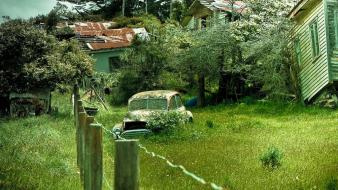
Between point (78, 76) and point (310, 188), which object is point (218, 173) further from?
point (78, 76)

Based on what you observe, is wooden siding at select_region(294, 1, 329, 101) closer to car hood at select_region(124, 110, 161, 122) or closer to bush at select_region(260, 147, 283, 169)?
car hood at select_region(124, 110, 161, 122)

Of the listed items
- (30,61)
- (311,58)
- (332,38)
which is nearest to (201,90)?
(311,58)

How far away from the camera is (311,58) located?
2397 centimetres

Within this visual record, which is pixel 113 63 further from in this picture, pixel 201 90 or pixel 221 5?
pixel 201 90

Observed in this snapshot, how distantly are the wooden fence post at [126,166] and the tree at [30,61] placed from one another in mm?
21209

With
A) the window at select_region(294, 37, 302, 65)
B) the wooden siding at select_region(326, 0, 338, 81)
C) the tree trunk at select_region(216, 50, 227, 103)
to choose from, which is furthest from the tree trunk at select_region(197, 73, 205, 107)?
the wooden siding at select_region(326, 0, 338, 81)

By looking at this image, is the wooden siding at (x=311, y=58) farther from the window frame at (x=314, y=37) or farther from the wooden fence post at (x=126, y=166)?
the wooden fence post at (x=126, y=166)

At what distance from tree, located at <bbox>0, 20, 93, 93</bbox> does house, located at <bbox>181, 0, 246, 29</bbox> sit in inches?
514

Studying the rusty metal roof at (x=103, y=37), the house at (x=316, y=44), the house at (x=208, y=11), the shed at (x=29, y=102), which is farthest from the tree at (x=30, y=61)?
the rusty metal roof at (x=103, y=37)

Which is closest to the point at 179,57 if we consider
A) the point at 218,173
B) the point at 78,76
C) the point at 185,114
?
the point at 78,76

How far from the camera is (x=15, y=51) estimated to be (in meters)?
24.7

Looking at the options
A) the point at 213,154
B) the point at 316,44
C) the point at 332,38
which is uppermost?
the point at 332,38

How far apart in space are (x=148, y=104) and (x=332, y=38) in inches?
355

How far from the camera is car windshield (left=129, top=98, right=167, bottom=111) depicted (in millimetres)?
18000
